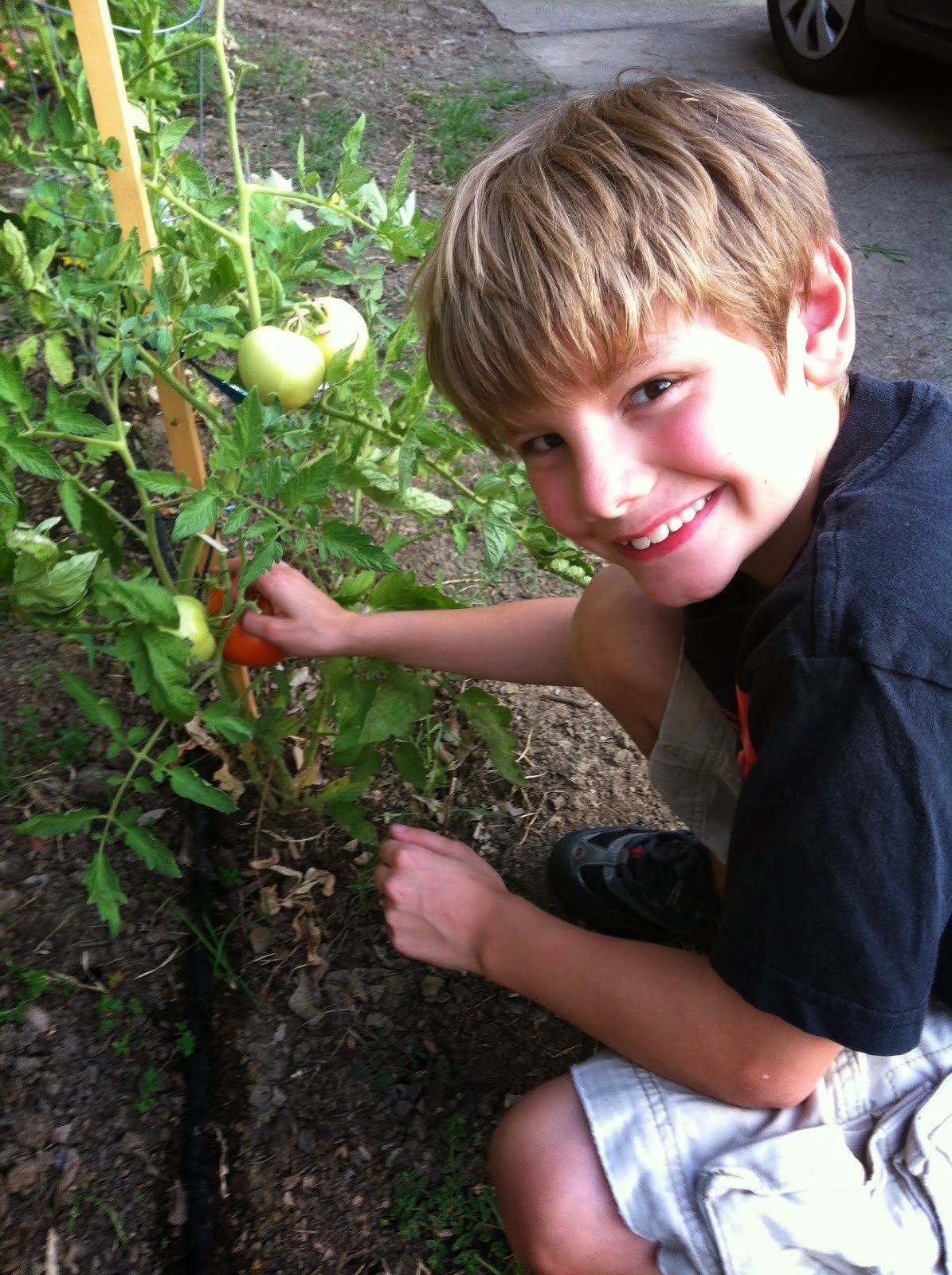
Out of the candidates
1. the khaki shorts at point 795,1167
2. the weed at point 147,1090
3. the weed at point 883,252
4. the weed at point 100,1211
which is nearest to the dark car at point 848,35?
the weed at point 883,252

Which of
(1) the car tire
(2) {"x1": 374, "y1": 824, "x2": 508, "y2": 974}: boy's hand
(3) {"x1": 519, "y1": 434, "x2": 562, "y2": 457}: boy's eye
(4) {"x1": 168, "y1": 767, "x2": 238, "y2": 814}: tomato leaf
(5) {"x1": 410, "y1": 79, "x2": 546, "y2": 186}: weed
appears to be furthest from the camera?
(1) the car tire

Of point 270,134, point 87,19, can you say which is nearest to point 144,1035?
point 87,19

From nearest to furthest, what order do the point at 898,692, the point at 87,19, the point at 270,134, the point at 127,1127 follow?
the point at 898,692, the point at 87,19, the point at 127,1127, the point at 270,134

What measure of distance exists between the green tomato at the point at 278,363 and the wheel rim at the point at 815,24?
3.87m

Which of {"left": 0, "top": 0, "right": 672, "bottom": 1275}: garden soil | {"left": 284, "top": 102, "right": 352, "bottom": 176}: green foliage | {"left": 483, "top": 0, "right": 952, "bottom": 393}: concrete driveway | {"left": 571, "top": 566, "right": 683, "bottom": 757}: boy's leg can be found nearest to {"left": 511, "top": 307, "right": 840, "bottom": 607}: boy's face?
{"left": 571, "top": 566, "right": 683, "bottom": 757}: boy's leg

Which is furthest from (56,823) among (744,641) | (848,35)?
(848,35)

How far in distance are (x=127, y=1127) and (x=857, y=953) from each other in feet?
3.20

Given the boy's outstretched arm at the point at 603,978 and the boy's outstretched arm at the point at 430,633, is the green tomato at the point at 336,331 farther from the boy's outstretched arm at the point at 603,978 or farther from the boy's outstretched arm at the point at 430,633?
the boy's outstretched arm at the point at 603,978

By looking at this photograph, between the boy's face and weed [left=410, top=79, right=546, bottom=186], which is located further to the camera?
weed [left=410, top=79, right=546, bottom=186]

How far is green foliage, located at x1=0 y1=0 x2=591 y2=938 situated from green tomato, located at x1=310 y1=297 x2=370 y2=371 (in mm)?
17

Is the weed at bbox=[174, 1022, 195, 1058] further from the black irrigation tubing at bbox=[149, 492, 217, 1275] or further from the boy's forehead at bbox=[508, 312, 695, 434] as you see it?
the boy's forehead at bbox=[508, 312, 695, 434]

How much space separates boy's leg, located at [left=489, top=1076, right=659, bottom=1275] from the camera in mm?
1172

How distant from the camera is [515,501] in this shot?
1.48 m

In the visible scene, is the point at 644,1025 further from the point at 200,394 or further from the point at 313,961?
the point at 200,394
